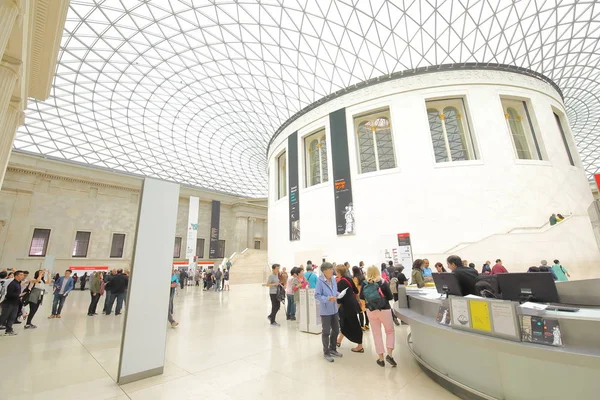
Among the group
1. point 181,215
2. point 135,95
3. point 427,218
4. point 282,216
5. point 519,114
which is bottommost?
point 427,218

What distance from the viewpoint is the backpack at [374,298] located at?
4.58 m

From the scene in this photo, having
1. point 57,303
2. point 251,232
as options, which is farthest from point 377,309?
point 251,232

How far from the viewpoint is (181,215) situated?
123 feet

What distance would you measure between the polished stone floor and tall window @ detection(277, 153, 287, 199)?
64.8 ft

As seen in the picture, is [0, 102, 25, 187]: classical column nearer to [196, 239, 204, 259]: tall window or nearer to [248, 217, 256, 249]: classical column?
[196, 239, 204, 259]: tall window

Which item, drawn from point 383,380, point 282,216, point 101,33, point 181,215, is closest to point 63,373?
point 383,380

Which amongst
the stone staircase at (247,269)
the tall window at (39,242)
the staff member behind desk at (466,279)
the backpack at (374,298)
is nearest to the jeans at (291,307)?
the backpack at (374,298)

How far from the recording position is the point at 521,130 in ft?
60.1

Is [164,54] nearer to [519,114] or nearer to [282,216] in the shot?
[282,216]

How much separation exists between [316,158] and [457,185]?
38.5 ft

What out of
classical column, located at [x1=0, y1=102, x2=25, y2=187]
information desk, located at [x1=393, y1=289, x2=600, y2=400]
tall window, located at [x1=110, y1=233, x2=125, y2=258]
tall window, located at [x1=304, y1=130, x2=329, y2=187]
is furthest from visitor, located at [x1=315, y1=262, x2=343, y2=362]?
tall window, located at [x1=110, y1=233, x2=125, y2=258]

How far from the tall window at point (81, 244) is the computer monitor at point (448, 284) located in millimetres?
37682

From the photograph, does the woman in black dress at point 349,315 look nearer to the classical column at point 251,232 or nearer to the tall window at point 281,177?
the tall window at point 281,177

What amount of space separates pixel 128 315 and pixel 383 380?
4103 mm
